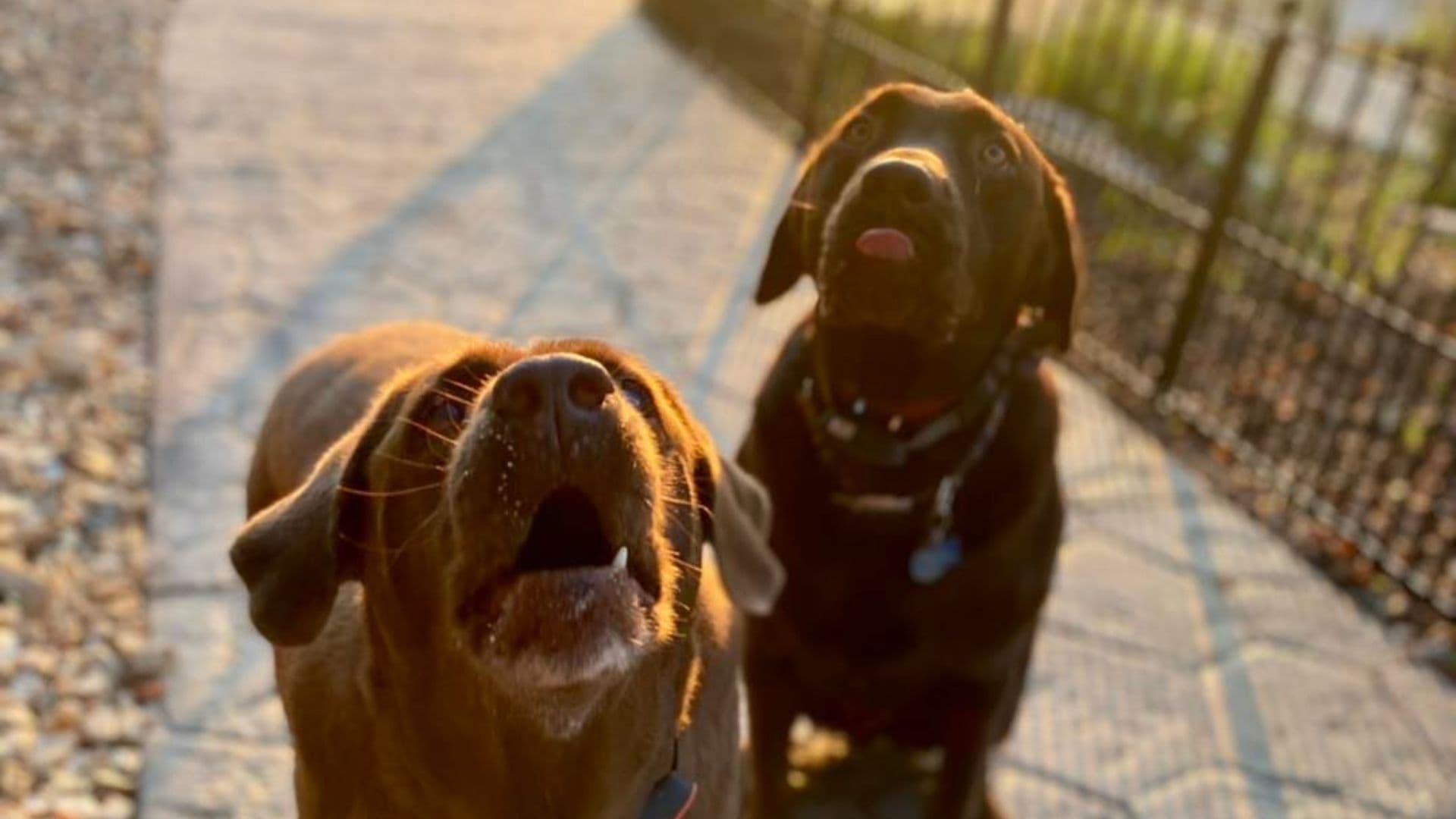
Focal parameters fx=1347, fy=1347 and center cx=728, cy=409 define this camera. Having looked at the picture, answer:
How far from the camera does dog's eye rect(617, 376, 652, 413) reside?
6.40 ft

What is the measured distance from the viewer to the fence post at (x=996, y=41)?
6562 millimetres

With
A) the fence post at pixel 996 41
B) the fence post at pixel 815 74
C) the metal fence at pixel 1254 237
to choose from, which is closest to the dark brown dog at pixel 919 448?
the metal fence at pixel 1254 237

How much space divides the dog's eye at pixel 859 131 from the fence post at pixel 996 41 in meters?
3.96

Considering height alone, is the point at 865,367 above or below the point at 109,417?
above

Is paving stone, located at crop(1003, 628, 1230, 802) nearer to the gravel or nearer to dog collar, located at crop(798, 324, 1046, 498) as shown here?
dog collar, located at crop(798, 324, 1046, 498)

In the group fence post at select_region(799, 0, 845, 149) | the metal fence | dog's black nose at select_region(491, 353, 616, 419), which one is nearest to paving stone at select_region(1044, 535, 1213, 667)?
the metal fence

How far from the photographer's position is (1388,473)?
5.21 m

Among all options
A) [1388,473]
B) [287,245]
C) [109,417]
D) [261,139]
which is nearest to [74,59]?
[261,139]

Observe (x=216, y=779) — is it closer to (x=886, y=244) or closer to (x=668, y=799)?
(x=668, y=799)

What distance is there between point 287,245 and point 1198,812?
174 inches

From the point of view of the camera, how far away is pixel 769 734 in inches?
121

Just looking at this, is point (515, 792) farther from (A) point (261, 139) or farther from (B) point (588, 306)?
(A) point (261, 139)

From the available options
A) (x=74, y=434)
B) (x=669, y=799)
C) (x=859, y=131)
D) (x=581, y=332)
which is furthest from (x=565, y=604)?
(x=581, y=332)

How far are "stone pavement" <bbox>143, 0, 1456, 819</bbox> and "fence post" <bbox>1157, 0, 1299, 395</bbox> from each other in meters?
0.39
